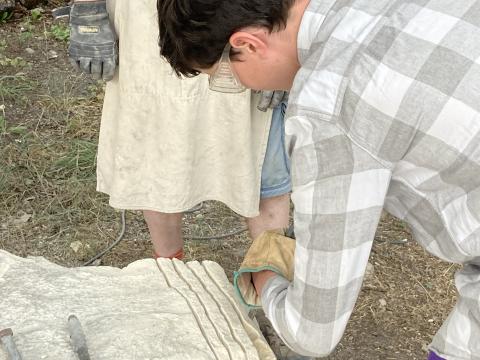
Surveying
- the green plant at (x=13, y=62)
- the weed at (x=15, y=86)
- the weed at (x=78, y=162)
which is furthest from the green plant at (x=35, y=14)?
the weed at (x=78, y=162)

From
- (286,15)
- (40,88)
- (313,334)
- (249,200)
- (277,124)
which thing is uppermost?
(286,15)

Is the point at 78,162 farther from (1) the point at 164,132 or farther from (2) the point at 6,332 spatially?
(2) the point at 6,332

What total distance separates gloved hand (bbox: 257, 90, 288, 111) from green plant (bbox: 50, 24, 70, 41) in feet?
11.0

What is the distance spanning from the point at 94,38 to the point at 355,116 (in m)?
1.27

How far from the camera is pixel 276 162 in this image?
2516 millimetres

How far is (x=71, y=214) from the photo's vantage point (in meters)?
3.60

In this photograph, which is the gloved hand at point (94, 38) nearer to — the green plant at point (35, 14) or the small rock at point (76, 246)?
the small rock at point (76, 246)

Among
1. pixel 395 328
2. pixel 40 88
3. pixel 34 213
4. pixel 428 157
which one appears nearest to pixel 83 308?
pixel 428 157

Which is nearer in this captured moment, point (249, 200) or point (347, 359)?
point (249, 200)

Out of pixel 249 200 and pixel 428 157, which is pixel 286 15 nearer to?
pixel 428 157

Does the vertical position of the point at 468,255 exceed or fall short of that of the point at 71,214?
it exceeds it

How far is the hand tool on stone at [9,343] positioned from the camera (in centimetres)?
169

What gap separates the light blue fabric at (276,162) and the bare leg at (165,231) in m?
0.36

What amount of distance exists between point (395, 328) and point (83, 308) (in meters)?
1.54
